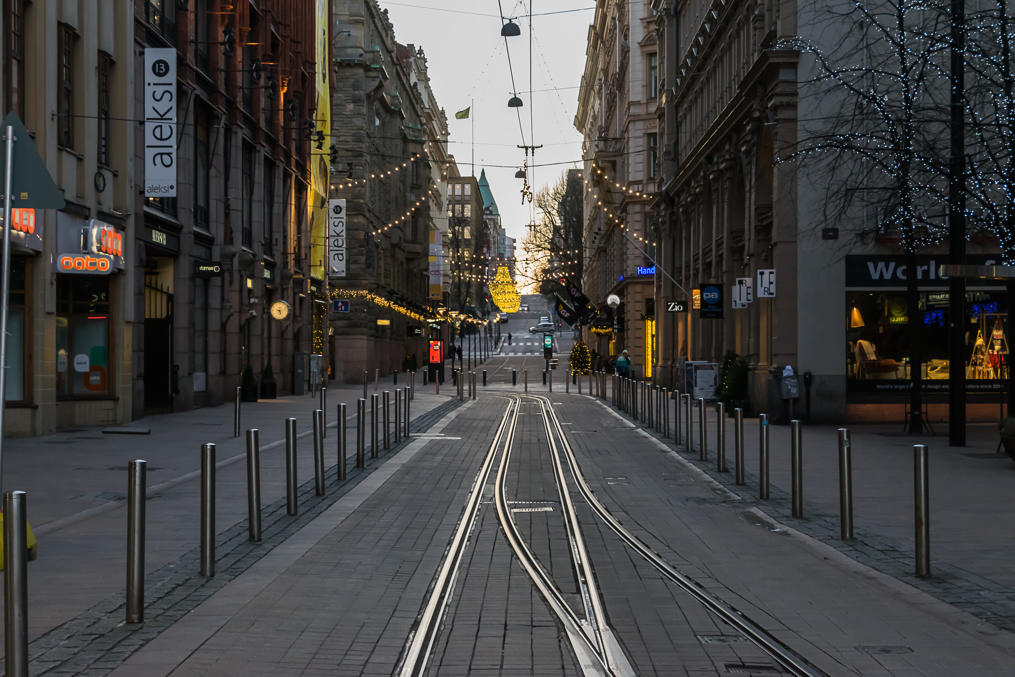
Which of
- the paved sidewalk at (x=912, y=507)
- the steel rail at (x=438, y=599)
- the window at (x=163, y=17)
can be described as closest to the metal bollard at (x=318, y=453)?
the steel rail at (x=438, y=599)

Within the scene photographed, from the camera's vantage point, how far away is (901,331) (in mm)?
27969

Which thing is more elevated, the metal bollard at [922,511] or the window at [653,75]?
the window at [653,75]

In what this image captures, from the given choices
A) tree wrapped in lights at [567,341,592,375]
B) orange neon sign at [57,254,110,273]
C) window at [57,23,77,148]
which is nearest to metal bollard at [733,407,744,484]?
orange neon sign at [57,254,110,273]

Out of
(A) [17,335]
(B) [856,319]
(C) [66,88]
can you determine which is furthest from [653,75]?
(A) [17,335]

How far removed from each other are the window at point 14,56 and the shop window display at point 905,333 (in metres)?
18.0

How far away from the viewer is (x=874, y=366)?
91.7ft

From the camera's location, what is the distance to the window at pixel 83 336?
24.5 m

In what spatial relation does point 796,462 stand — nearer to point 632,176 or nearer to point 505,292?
point 632,176

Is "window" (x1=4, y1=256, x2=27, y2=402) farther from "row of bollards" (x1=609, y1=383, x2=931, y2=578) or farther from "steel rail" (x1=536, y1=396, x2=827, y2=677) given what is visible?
"steel rail" (x1=536, y1=396, x2=827, y2=677)

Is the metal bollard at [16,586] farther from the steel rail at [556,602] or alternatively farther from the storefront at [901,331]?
the storefront at [901,331]

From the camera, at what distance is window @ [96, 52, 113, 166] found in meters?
24.5

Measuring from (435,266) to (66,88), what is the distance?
7288 cm

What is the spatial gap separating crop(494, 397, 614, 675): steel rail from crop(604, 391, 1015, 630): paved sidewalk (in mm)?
2533

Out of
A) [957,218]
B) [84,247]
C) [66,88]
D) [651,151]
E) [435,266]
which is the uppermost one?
[651,151]
